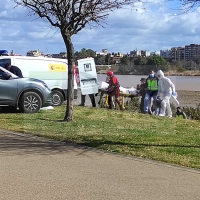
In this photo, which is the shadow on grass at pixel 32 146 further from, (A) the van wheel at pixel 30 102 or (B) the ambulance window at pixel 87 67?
(B) the ambulance window at pixel 87 67

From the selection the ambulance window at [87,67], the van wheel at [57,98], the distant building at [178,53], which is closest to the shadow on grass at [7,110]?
the van wheel at [57,98]

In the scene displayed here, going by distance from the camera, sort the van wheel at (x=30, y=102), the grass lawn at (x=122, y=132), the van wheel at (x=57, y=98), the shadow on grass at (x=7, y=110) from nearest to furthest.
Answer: the grass lawn at (x=122, y=132) → the van wheel at (x=30, y=102) → the shadow on grass at (x=7, y=110) → the van wheel at (x=57, y=98)

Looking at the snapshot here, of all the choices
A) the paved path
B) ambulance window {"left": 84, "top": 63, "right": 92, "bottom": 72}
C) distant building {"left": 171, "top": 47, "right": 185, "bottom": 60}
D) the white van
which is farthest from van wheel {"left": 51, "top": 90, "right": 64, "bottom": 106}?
distant building {"left": 171, "top": 47, "right": 185, "bottom": 60}

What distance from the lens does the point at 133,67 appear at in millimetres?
35531

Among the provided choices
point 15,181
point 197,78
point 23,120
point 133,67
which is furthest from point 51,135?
point 197,78

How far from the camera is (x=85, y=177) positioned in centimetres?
667

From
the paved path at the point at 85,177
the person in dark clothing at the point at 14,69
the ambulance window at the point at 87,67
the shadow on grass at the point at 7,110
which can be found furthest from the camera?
the ambulance window at the point at 87,67

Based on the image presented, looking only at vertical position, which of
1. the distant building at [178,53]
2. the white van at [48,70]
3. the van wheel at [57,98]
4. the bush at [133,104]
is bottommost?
the bush at [133,104]

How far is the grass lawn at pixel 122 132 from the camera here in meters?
8.45

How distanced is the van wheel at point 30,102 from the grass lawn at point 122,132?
11.6 inches

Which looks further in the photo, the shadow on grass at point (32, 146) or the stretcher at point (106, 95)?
the stretcher at point (106, 95)

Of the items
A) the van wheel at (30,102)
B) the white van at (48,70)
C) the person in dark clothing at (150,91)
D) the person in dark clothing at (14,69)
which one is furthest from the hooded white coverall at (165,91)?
the person in dark clothing at (14,69)

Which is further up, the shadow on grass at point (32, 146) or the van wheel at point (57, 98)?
the van wheel at point (57, 98)

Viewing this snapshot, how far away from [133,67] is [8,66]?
19.9 metres
